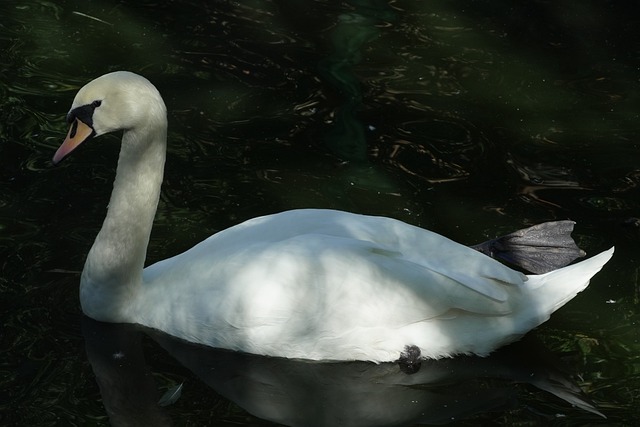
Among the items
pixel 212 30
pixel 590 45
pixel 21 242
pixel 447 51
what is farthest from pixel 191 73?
pixel 590 45

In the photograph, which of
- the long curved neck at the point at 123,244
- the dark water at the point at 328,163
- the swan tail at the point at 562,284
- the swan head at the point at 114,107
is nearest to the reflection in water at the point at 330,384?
the dark water at the point at 328,163

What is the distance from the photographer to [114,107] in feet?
18.2

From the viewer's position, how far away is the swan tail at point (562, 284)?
573 cm

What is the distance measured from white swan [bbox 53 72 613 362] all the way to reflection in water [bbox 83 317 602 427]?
0.07 metres

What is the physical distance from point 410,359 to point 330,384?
1.26 feet

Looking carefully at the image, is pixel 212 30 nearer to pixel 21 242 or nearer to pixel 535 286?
pixel 21 242

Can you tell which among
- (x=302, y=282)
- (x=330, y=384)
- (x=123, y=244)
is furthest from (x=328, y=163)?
(x=330, y=384)

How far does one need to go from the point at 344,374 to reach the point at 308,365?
17 centimetres

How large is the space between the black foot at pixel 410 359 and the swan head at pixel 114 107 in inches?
59.8

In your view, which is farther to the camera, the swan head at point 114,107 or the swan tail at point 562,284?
the swan tail at point 562,284

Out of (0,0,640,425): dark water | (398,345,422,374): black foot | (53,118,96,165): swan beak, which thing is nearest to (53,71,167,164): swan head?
(53,118,96,165): swan beak

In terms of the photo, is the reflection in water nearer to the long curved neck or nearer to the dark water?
the dark water

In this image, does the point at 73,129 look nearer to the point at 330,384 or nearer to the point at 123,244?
the point at 123,244

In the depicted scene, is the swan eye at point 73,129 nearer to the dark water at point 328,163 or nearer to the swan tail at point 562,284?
the dark water at point 328,163
